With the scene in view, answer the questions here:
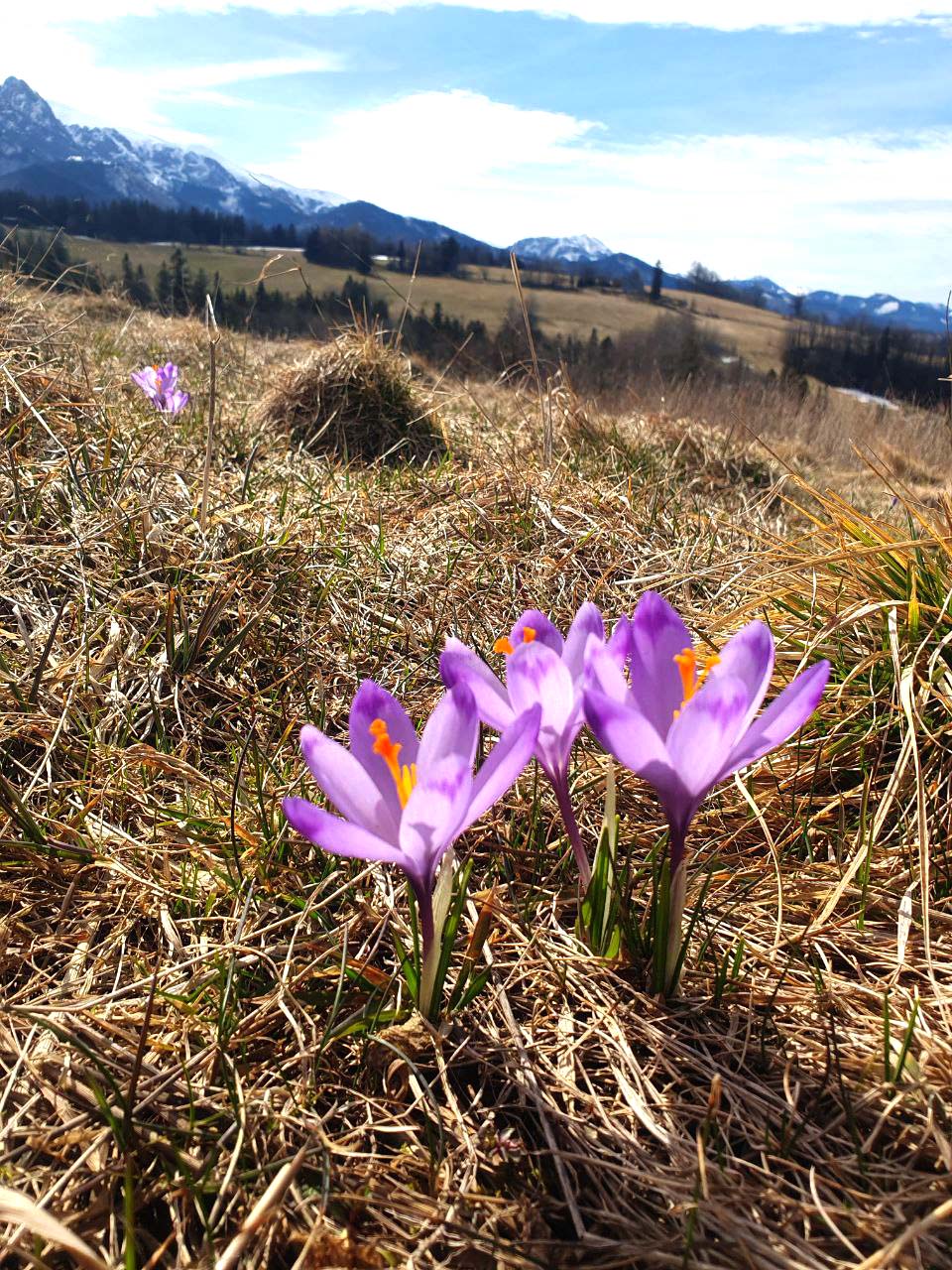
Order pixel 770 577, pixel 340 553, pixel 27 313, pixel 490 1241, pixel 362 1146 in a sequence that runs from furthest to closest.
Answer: pixel 27 313 → pixel 340 553 → pixel 770 577 → pixel 362 1146 → pixel 490 1241

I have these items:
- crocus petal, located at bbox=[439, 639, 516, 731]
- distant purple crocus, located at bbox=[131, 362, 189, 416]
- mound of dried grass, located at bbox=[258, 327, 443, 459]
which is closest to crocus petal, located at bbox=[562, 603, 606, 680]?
crocus petal, located at bbox=[439, 639, 516, 731]

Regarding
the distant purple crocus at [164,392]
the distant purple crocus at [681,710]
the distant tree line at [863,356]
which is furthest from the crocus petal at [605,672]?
the distant tree line at [863,356]

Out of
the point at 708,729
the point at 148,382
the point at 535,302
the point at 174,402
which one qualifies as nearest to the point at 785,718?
the point at 708,729

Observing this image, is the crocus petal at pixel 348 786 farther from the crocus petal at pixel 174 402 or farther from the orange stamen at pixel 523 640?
the crocus petal at pixel 174 402

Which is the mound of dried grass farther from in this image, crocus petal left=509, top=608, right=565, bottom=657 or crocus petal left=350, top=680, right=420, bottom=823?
crocus petal left=350, top=680, right=420, bottom=823

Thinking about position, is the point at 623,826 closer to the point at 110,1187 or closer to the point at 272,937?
the point at 272,937

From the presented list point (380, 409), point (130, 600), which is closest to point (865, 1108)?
point (130, 600)
